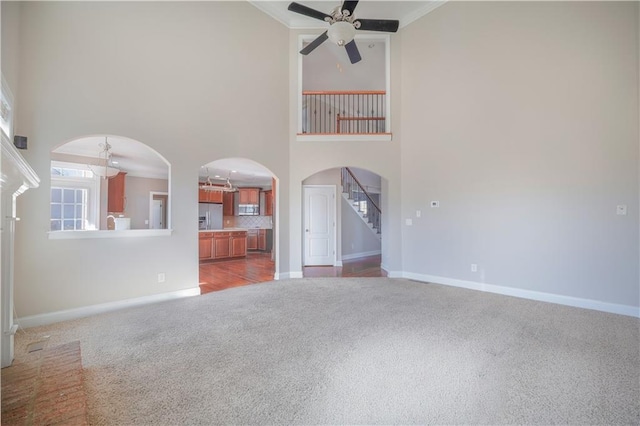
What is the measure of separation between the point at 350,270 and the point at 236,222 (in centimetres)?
616

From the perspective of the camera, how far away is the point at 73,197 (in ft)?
21.1

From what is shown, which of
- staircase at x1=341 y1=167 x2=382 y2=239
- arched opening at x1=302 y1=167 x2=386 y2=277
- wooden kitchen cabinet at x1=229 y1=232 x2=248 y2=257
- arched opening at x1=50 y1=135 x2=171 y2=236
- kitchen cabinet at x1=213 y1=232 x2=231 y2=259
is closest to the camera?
arched opening at x1=50 y1=135 x2=171 y2=236

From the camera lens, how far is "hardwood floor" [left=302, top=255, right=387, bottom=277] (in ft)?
20.0

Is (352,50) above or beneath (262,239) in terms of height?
above

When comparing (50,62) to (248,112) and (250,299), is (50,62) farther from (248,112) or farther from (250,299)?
(250,299)

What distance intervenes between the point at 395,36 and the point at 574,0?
8.99 feet

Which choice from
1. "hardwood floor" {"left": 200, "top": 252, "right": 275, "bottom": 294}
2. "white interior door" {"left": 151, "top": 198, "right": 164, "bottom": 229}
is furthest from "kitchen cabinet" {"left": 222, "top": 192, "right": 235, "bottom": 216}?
"hardwood floor" {"left": 200, "top": 252, "right": 275, "bottom": 294}

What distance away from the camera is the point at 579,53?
3850mm

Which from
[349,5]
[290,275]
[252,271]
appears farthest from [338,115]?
[252,271]

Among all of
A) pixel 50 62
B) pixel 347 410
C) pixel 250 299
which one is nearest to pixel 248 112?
pixel 50 62

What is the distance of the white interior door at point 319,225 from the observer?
23.2 feet

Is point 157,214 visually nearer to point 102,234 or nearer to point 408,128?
point 102,234

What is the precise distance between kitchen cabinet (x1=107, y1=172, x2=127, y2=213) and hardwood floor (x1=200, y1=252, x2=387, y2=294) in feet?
8.98

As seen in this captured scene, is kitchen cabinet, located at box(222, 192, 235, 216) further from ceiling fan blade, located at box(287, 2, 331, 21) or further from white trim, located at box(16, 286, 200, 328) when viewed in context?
ceiling fan blade, located at box(287, 2, 331, 21)
